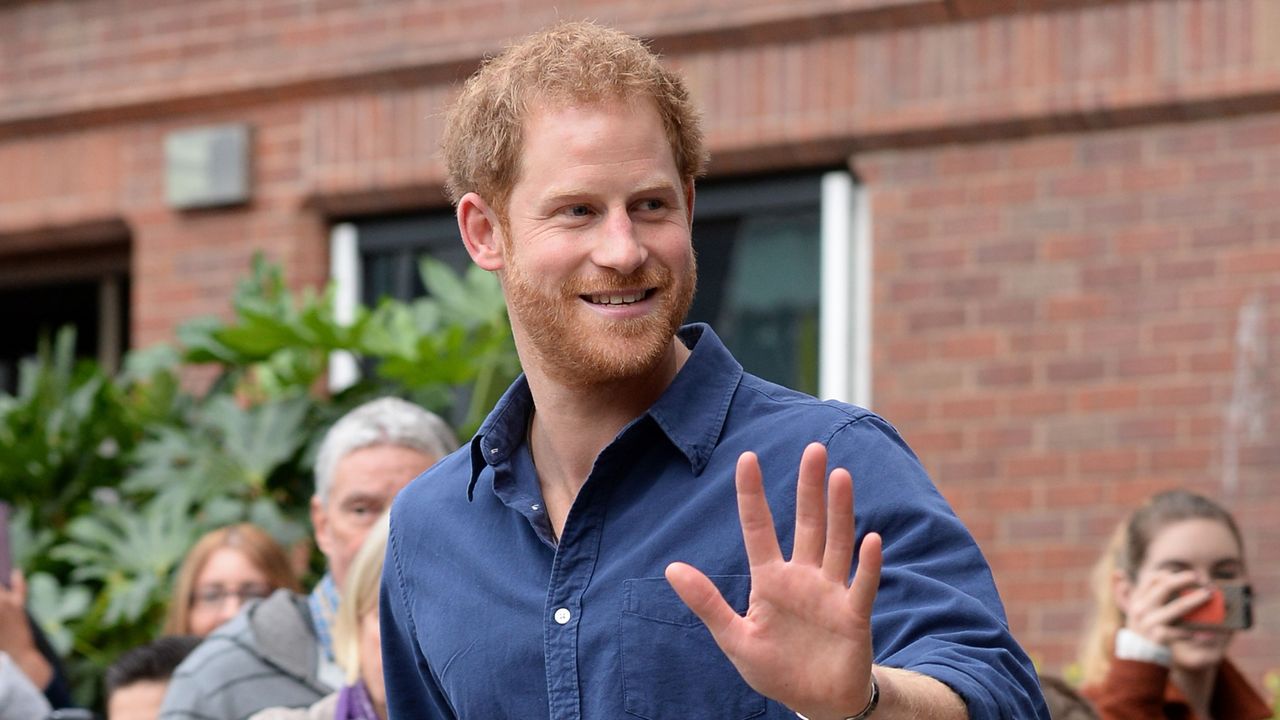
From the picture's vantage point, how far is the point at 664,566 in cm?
240

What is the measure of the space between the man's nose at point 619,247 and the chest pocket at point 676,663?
371mm

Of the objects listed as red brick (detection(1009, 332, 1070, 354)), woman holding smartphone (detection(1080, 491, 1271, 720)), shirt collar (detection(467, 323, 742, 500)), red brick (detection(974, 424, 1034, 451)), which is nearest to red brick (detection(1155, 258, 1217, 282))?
red brick (detection(1009, 332, 1070, 354))

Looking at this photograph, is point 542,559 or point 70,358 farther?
point 70,358

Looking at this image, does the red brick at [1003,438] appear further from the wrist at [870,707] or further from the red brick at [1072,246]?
the wrist at [870,707]

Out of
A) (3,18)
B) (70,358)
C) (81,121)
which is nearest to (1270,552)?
(70,358)

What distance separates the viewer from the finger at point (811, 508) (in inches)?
81.4

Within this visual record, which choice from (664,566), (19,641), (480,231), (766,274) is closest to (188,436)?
(19,641)

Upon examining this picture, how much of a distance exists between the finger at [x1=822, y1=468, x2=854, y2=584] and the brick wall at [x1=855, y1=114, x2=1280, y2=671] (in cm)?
459

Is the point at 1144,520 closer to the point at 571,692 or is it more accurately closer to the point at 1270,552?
the point at 1270,552

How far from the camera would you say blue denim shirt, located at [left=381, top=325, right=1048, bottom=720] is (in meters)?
2.28

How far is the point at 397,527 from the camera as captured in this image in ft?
9.28

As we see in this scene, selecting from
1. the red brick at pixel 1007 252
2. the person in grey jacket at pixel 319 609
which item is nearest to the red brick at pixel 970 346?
the red brick at pixel 1007 252

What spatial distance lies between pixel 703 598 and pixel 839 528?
0.16 metres

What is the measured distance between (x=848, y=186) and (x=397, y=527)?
4558 mm
